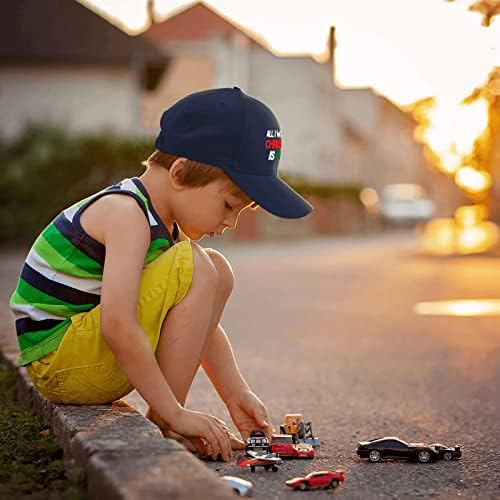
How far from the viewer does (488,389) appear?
5.07 meters

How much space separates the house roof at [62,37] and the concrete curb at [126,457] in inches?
1092

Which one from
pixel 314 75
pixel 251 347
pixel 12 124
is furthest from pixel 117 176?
pixel 314 75

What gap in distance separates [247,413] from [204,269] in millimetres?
672

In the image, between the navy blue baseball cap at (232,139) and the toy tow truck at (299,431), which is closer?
the navy blue baseball cap at (232,139)

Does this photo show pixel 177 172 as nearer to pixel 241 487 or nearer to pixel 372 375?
pixel 241 487

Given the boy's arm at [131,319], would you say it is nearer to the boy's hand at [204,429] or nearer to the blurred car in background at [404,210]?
the boy's hand at [204,429]

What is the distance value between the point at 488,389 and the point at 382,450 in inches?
74.6

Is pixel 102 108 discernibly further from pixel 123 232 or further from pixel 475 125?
pixel 123 232

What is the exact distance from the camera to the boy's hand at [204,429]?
9.91ft

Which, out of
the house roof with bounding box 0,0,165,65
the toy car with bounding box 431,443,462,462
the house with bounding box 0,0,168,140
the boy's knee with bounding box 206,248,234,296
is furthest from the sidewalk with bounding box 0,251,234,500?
the house roof with bounding box 0,0,165,65

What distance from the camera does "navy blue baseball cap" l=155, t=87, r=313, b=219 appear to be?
3109 mm

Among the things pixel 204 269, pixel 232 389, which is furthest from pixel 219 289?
pixel 232 389

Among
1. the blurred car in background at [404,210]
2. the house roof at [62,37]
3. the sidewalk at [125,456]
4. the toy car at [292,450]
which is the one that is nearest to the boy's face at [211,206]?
the sidewalk at [125,456]

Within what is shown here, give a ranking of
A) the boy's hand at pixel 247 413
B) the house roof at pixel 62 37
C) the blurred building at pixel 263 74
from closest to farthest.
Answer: the boy's hand at pixel 247 413, the house roof at pixel 62 37, the blurred building at pixel 263 74
